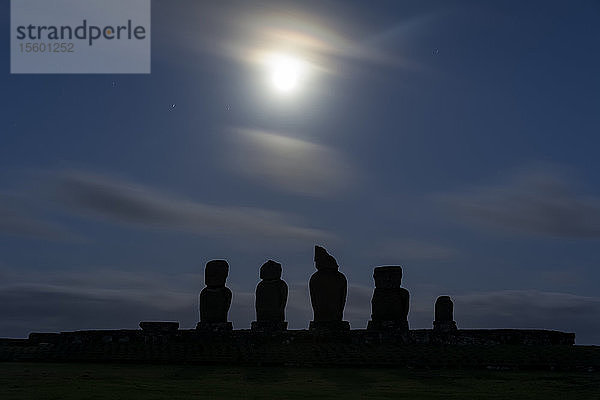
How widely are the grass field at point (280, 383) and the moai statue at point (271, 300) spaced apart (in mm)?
8437

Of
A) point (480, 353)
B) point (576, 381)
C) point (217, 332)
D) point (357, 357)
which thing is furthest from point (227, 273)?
point (576, 381)

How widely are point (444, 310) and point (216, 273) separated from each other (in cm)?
1269

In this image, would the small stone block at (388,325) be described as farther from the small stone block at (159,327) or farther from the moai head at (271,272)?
the small stone block at (159,327)

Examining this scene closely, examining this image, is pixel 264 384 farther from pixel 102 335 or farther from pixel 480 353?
pixel 102 335

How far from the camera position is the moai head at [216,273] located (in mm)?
38312

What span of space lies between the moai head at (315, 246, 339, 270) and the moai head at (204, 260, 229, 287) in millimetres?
5413

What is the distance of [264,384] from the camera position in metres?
21.8

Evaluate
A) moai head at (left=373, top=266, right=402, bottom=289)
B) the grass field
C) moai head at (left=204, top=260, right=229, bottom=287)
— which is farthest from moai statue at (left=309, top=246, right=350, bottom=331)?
the grass field

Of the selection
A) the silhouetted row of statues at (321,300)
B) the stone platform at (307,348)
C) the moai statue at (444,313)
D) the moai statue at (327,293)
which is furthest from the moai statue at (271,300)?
the moai statue at (444,313)

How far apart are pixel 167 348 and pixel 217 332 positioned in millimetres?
3779

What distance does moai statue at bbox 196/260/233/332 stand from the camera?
122 ft

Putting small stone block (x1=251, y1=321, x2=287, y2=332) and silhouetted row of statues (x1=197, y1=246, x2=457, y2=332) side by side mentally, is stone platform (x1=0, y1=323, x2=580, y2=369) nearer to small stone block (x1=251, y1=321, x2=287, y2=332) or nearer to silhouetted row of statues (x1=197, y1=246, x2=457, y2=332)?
small stone block (x1=251, y1=321, x2=287, y2=332)

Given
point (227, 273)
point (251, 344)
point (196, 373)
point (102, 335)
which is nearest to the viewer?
point (196, 373)

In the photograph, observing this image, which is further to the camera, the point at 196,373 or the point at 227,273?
the point at 227,273
